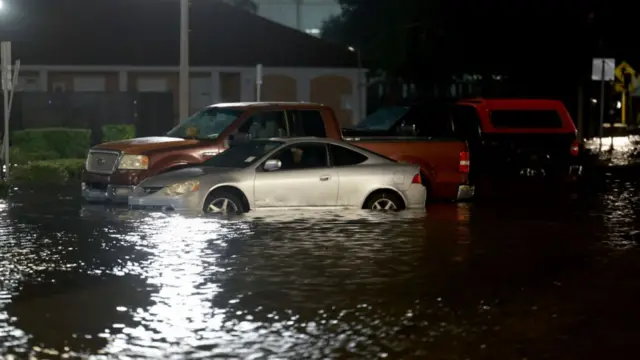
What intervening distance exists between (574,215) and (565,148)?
5870 millimetres

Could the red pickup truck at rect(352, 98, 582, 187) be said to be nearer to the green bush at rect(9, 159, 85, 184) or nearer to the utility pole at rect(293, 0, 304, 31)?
the green bush at rect(9, 159, 85, 184)

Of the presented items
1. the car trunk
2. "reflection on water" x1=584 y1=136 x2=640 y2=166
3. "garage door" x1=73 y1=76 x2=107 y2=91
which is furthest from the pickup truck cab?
"garage door" x1=73 y1=76 x2=107 y2=91

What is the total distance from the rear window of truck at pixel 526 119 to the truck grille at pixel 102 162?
27.7 ft

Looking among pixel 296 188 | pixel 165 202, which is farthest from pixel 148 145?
pixel 296 188

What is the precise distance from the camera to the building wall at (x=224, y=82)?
45531 millimetres

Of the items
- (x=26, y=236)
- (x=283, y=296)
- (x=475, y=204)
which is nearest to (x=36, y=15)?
(x=475, y=204)

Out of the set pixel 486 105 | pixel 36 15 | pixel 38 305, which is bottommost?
pixel 38 305

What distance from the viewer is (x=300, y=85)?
47031 millimetres

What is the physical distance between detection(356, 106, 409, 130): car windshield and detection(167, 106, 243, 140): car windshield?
4879 millimetres

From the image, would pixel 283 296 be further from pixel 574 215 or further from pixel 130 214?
pixel 574 215

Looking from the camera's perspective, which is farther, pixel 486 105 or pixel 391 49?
pixel 391 49

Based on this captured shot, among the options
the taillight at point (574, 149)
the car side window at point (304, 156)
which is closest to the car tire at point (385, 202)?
the car side window at point (304, 156)

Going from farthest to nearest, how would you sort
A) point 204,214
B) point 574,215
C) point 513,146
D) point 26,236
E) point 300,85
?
point 300,85, point 513,146, point 574,215, point 204,214, point 26,236

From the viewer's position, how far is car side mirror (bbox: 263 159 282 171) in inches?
724
